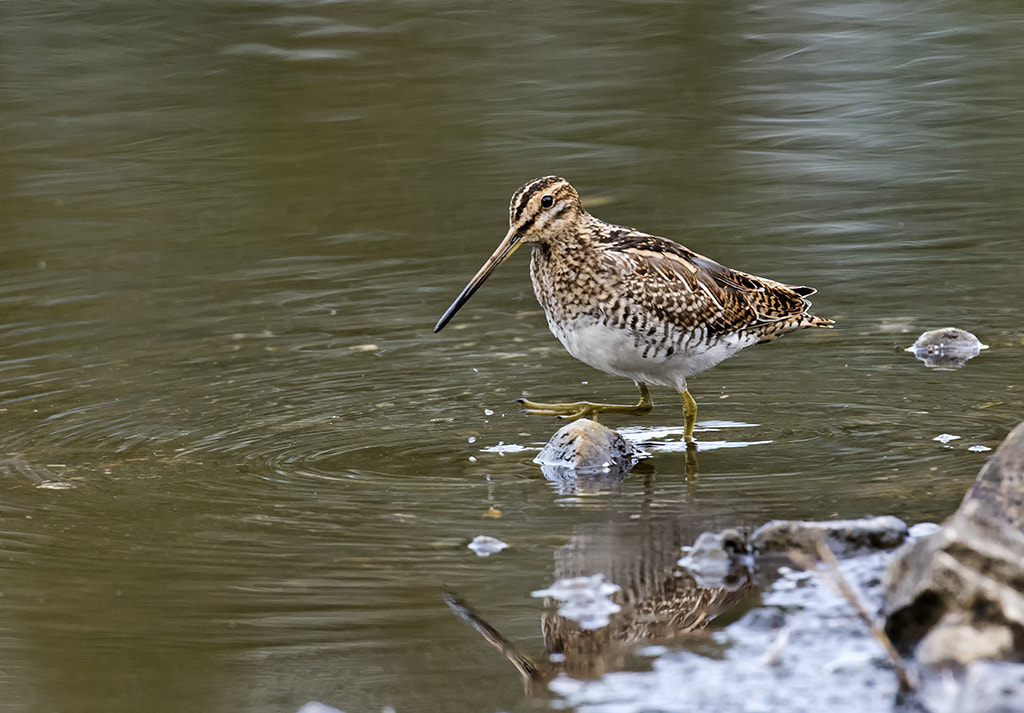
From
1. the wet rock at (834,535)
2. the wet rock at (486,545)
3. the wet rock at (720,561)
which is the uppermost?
the wet rock at (834,535)

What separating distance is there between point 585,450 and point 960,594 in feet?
9.04

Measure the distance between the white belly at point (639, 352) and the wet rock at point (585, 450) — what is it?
429 mm

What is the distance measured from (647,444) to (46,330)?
13.4ft

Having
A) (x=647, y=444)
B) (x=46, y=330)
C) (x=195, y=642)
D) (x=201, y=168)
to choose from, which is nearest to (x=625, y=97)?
(x=201, y=168)

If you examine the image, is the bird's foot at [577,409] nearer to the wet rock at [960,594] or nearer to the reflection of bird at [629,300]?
the reflection of bird at [629,300]

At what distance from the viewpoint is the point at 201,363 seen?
27.5 feet

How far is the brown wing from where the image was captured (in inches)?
275

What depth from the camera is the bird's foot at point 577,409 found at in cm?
714

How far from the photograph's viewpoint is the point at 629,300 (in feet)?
22.7

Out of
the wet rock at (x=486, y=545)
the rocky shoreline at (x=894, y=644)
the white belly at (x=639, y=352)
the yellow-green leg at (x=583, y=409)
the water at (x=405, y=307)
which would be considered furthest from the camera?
the yellow-green leg at (x=583, y=409)

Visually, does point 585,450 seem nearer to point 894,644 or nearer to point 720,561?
point 720,561

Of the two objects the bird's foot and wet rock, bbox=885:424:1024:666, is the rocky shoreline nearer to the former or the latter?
wet rock, bbox=885:424:1024:666

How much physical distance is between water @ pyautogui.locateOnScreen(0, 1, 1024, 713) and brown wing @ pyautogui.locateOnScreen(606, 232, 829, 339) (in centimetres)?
36

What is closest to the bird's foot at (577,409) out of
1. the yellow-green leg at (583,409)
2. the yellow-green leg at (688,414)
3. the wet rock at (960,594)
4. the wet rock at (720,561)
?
the yellow-green leg at (583,409)
